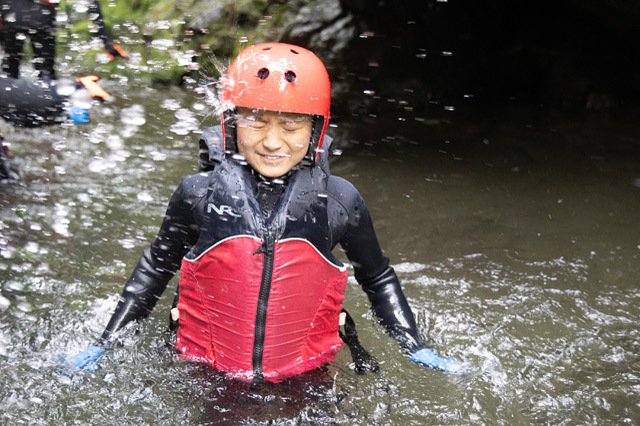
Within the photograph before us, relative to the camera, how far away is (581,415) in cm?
323

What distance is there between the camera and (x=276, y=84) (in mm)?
2605

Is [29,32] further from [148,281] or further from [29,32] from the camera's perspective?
[148,281]

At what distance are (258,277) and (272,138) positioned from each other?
1.90 ft

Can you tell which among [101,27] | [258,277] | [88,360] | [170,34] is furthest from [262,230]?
[170,34]

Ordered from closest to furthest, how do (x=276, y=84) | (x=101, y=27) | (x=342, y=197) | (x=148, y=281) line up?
(x=276, y=84), (x=342, y=197), (x=148, y=281), (x=101, y=27)

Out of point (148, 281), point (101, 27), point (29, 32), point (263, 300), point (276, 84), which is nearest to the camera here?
point (276, 84)

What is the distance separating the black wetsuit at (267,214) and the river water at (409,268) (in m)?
0.20

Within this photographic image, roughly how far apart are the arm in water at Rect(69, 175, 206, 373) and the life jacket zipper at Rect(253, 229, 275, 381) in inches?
14.8

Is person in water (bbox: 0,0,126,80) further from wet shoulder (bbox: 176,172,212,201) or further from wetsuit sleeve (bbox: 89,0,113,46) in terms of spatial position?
wet shoulder (bbox: 176,172,212,201)

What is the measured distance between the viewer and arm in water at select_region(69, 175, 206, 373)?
9.55ft

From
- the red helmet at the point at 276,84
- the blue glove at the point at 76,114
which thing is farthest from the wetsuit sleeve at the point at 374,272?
the blue glove at the point at 76,114

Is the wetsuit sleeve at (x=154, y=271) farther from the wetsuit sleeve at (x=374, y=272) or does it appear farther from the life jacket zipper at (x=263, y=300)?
the wetsuit sleeve at (x=374, y=272)

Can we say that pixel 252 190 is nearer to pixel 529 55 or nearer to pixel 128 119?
pixel 128 119

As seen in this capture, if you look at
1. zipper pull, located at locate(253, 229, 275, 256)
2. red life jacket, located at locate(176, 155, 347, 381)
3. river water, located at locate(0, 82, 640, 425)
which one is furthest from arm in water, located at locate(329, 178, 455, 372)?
zipper pull, located at locate(253, 229, 275, 256)
